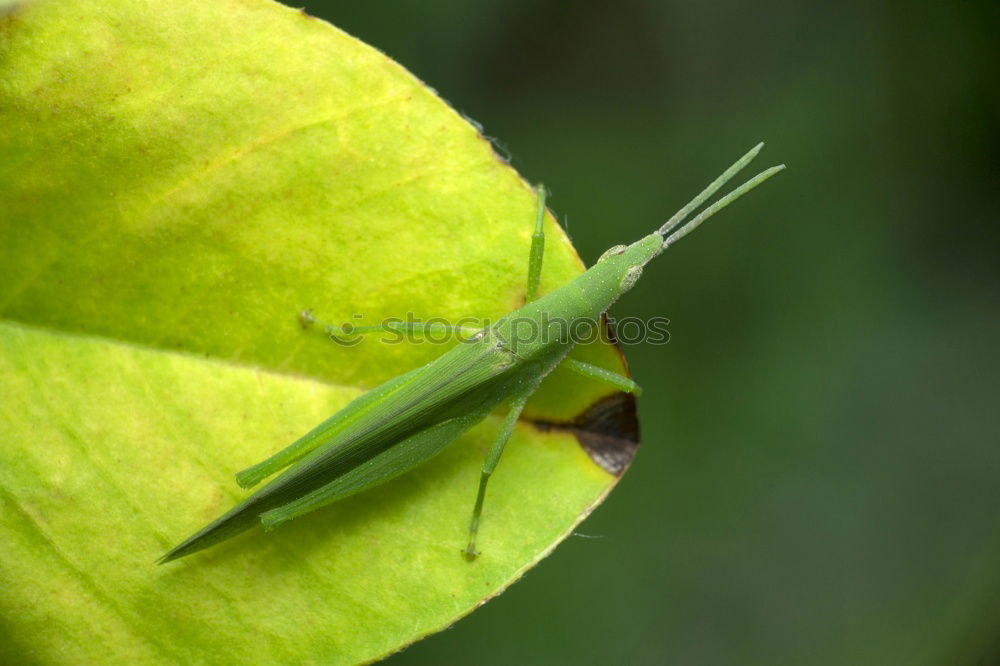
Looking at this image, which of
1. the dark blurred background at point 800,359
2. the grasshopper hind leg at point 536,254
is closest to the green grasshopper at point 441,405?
the grasshopper hind leg at point 536,254

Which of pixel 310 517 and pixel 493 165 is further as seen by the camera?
pixel 310 517

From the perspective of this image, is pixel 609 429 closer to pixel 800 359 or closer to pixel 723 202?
pixel 723 202

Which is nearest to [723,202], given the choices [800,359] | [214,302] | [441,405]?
[800,359]

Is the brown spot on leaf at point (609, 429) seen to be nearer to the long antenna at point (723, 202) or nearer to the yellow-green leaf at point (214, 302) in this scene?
the yellow-green leaf at point (214, 302)

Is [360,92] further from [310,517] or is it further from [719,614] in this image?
[719,614]

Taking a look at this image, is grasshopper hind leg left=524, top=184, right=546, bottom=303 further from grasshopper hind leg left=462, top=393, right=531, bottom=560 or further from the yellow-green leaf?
grasshopper hind leg left=462, top=393, right=531, bottom=560

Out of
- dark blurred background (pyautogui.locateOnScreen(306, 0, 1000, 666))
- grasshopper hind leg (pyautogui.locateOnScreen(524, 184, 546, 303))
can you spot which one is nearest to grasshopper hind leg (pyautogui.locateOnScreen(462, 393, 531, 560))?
grasshopper hind leg (pyautogui.locateOnScreen(524, 184, 546, 303))

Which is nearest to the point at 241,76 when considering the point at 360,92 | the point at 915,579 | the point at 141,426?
the point at 360,92
